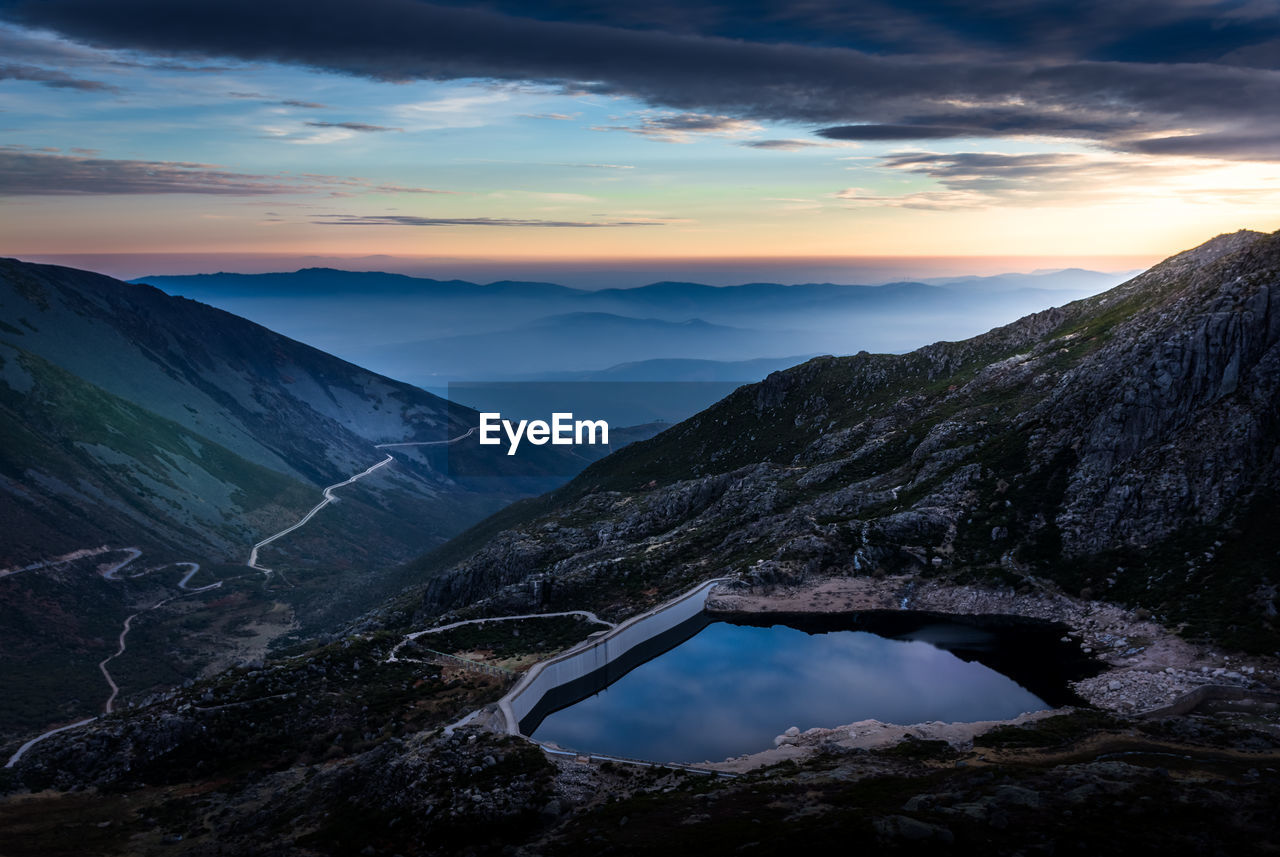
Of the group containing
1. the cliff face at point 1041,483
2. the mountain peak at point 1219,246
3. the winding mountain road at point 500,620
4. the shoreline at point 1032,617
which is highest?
the mountain peak at point 1219,246

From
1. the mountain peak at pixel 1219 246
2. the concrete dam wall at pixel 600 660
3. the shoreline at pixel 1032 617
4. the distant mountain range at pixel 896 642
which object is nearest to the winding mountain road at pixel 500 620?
the distant mountain range at pixel 896 642

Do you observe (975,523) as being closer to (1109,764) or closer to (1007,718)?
(1007,718)

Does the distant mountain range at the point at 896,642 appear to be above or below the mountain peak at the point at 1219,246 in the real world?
below

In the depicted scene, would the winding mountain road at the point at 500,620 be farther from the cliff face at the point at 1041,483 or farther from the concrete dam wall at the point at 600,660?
the concrete dam wall at the point at 600,660

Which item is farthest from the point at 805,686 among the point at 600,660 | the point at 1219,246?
the point at 1219,246

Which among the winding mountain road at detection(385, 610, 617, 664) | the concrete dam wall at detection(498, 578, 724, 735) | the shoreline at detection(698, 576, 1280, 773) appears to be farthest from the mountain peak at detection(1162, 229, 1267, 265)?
the winding mountain road at detection(385, 610, 617, 664)

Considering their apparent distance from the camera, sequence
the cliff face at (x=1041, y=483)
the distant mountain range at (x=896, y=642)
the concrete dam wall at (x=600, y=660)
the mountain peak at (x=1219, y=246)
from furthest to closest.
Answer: the mountain peak at (x=1219, y=246) < the cliff face at (x=1041, y=483) < the concrete dam wall at (x=600, y=660) < the distant mountain range at (x=896, y=642)

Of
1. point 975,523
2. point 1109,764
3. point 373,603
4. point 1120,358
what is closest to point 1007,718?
point 1109,764
